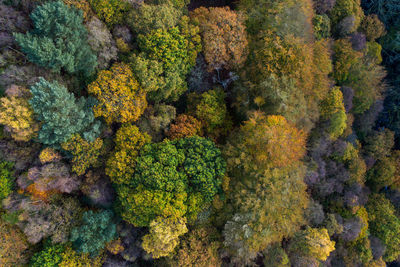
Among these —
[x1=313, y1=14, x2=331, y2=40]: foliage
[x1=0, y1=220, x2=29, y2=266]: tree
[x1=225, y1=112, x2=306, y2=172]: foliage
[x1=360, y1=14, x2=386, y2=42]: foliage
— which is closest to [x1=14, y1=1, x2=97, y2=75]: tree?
[x1=0, y1=220, x2=29, y2=266]: tree

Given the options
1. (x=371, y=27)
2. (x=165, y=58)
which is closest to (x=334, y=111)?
(x=371, y=27)

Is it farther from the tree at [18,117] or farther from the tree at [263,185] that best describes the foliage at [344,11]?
the tree at [18,117]

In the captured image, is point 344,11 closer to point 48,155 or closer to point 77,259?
point 48,155

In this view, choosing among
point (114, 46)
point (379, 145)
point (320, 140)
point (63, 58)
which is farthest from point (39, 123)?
point (379, 145)

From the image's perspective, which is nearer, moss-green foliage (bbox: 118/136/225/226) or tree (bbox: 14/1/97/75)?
tree (bbox: 14/1/97/75)

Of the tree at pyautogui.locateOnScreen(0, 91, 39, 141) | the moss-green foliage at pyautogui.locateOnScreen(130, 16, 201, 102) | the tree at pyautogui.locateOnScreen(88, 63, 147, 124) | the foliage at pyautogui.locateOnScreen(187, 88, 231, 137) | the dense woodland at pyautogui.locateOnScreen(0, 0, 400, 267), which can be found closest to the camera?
the tree at pyautogui.locateOnScreen(0, 91, 39, 141)

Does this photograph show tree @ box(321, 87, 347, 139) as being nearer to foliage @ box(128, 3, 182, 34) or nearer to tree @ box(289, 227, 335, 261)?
tree @ box(289, 227, 335, 261)
